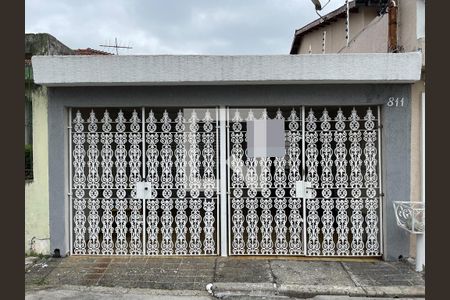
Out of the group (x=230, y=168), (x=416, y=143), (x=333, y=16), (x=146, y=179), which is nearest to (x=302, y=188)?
(x=230, y=168)

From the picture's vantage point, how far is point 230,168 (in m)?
6.68

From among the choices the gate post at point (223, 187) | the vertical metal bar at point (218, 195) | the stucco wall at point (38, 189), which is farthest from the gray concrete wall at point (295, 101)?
the vertical metal bar at point (218, 195)

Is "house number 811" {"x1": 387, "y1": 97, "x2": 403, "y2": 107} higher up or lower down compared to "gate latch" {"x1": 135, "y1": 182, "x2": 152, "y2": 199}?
higher up

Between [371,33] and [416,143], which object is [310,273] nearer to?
[416,143]

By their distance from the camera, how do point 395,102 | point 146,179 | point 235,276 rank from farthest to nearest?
point 146,179 < point 395,102 < point 235,276

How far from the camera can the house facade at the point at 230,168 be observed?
648cm

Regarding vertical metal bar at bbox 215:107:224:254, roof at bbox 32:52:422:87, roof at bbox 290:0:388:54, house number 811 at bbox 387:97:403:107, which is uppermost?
roof at bbox 290:0:388:54

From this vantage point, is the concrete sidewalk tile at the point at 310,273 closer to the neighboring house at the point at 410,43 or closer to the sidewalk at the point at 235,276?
the sidewalk at the point at 235,276

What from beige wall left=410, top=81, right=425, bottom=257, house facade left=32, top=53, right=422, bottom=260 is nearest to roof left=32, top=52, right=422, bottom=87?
house facade left=32, top=53, right=422, bottom=260

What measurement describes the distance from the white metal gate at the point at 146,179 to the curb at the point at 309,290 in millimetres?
1412

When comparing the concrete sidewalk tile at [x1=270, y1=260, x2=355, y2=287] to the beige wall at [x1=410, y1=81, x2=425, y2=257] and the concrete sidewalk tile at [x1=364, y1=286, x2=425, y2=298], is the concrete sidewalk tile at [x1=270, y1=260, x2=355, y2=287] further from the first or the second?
the beige wall at [x1=410, y1=81, x2=425, y2=257]

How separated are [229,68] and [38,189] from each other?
389 cm

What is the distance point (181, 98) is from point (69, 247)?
3.29 m

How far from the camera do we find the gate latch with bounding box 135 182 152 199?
6.67 metres
